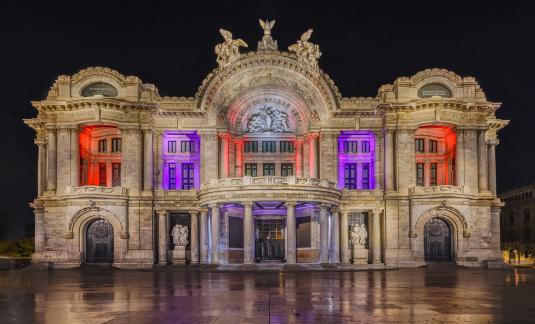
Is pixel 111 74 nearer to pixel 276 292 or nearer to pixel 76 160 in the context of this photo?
pixel 76 160

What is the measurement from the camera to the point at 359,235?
192 feet

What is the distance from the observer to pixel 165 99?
59.9m

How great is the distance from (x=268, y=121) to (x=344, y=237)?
14.6 meters

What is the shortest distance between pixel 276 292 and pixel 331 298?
12.7ft

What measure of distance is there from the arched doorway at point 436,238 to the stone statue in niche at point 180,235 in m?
23.7

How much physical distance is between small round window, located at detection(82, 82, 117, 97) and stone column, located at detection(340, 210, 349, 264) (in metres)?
25.7

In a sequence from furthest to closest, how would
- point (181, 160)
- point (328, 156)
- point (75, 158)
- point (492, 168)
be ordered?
point (492, 168) → point (181, 160) → point (328, 156) → point (75, 158)

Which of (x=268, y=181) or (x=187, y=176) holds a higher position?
(x=187, y=176)

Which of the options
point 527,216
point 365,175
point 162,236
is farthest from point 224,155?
point 527,216

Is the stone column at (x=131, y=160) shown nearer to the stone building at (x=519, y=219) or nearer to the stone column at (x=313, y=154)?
the stone column at (x=313, y=154)

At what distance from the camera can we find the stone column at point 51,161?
57.6m

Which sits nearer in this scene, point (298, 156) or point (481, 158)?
point (481, 158)

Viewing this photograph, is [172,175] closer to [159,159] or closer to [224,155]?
[159,159]

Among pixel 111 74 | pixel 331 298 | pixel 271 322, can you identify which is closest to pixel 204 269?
pixel 111 74
